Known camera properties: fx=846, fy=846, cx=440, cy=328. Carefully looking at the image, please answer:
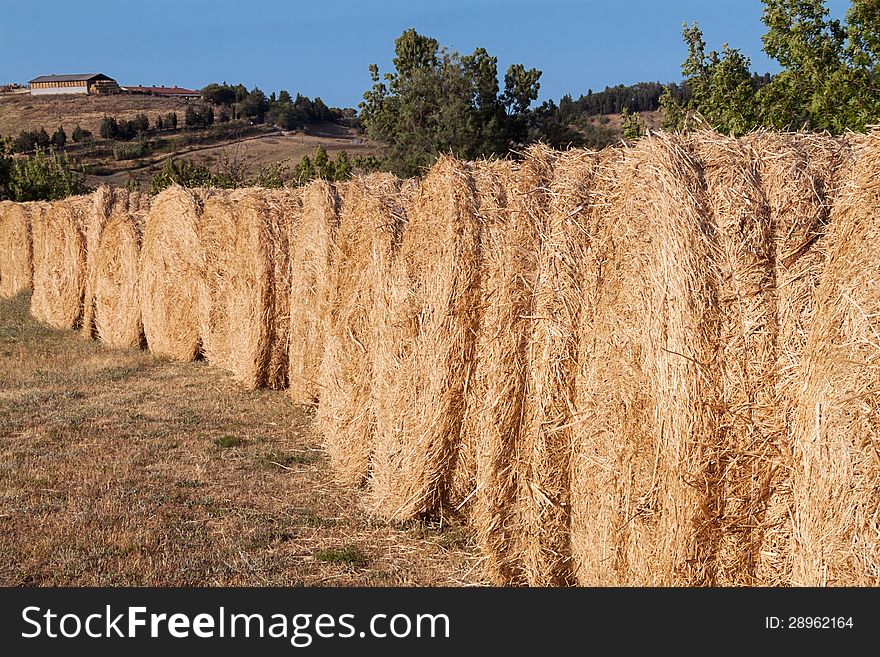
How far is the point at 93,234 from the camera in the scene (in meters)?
16.5

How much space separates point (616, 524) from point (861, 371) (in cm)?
168

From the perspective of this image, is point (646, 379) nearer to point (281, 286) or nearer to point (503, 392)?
point (503, 392)

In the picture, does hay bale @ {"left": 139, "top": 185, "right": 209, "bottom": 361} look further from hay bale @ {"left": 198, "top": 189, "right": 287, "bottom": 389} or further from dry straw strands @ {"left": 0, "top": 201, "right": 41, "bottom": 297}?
dry straw strands @ {"left": 0, "top": 201, "right": 41, "bottom": 297}

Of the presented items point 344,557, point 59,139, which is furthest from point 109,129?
point 344,557

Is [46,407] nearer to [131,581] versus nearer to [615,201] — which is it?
[131,581]

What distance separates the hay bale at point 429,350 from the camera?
6246 millimetres

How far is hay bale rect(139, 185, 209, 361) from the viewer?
43.8 ft

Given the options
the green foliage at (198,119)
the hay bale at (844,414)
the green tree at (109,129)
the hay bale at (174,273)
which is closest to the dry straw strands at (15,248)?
the hay bale at (174,273)

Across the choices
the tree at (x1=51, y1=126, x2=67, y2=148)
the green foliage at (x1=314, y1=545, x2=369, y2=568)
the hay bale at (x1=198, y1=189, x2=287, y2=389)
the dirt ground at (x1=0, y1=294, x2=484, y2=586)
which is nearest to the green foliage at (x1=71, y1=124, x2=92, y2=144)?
the tree at (x1=51, y1=126, x2=67, y2=148)

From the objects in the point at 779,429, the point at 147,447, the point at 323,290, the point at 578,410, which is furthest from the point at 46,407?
the point at 779,429

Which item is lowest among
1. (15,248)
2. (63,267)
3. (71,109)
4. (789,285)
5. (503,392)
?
(503,392)

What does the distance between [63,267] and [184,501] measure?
39.7ft

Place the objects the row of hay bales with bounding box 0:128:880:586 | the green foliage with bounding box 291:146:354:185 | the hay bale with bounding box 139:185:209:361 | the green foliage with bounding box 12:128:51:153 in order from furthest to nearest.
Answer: the green foliage with bounding box 12:128:51:153
the green foliage with bounding box 291:146:354:185
the hay bale with bounding box 139:185:209:361
the row of hay bales with bounding box 0:128:880:586

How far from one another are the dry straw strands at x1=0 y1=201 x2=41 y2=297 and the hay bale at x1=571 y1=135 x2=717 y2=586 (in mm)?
21584
